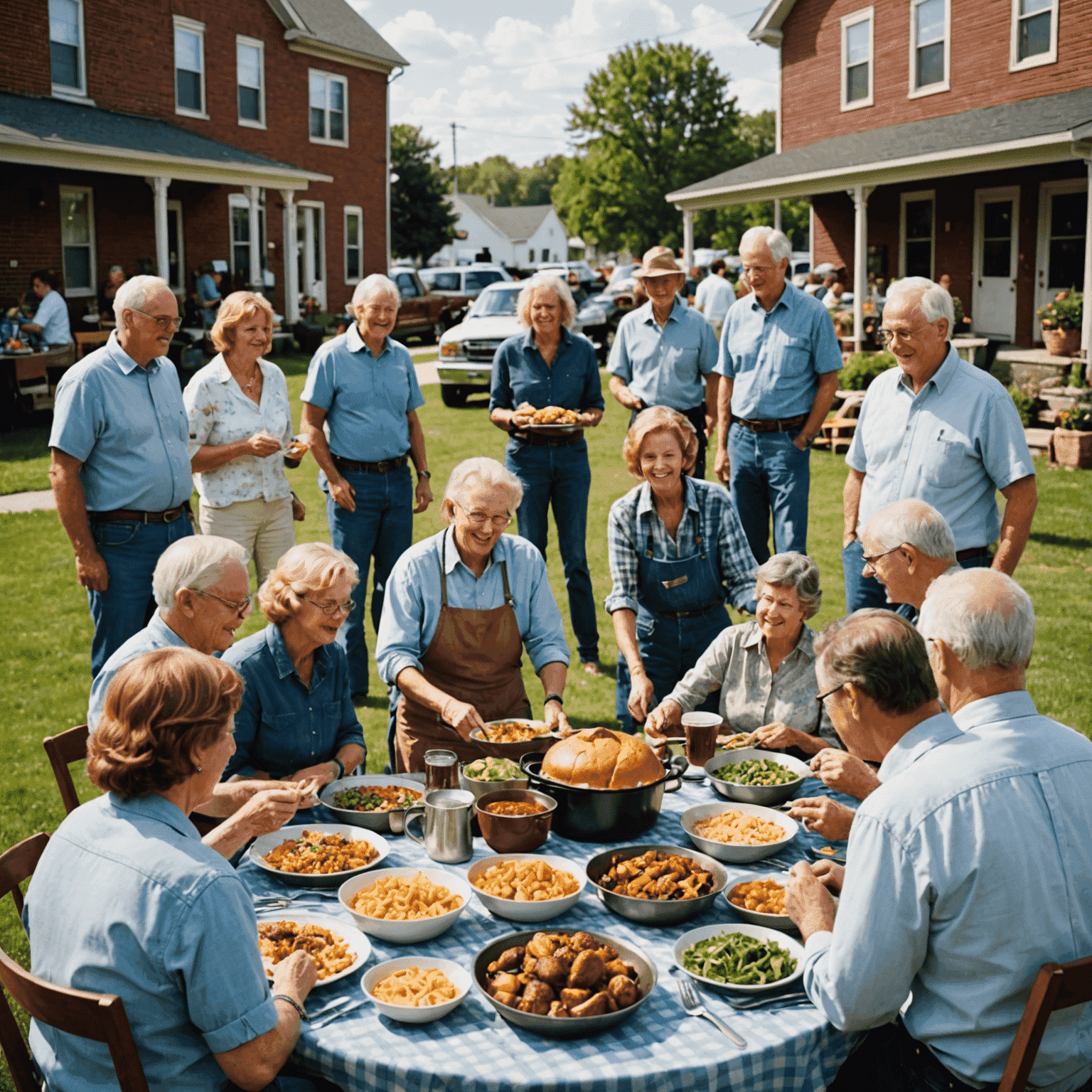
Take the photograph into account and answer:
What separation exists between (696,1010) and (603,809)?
0.84m

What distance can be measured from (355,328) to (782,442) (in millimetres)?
2646

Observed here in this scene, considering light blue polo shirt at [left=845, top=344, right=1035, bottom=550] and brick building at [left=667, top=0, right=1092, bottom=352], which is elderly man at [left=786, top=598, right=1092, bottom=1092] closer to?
light blue polo shirt at [left=845, top=344, right=1035, bottom=550]

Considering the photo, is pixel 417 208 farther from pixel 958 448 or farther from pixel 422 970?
pixel 422 970

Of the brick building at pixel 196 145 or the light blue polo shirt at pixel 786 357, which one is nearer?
the light blue polo shirt at pixel 786 357

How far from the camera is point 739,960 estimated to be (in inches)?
101

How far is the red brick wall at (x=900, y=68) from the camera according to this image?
1803 cm

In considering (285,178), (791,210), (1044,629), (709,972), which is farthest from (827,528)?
(791,210)

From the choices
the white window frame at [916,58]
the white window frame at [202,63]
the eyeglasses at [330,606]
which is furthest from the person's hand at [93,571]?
the white window frame at [202,63]

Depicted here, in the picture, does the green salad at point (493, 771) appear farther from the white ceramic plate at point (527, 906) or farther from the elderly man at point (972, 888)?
the elderly man at point (972, 888)

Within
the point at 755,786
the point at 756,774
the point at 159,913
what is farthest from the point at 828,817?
the point at 159,913

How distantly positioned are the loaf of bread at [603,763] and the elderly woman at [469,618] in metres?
1.09

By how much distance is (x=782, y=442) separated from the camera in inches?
270

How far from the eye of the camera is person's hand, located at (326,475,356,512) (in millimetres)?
6508

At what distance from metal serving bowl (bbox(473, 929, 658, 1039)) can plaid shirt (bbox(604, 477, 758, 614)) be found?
2572mm
